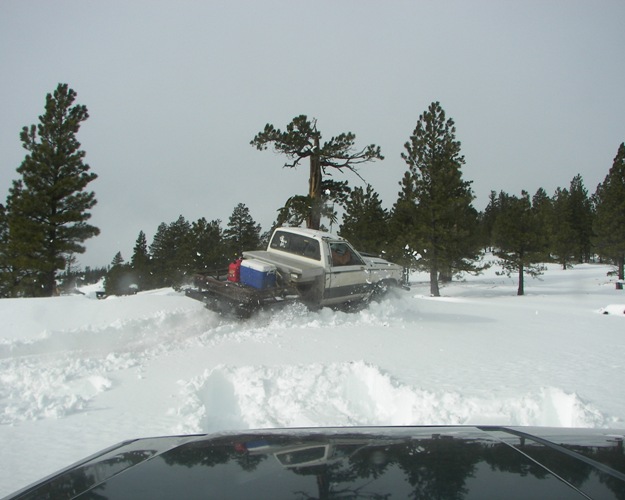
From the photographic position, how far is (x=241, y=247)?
42969 millimetres

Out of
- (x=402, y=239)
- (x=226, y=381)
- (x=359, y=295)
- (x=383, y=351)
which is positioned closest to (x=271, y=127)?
(x=402, y=239)

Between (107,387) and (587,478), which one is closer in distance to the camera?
(587,478)

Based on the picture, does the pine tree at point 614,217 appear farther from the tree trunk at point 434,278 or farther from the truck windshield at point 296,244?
the truck windshield at point 296,244

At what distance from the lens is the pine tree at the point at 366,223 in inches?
1254

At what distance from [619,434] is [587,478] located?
89 centimetres

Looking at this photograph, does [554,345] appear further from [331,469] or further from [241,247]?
[241,247]

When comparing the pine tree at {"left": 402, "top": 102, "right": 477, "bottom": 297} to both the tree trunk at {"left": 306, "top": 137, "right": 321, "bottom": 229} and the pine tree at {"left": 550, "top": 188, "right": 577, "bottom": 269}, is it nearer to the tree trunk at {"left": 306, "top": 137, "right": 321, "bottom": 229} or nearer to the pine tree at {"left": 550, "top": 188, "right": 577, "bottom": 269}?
the tree trunk at {"left": 306, "top": 137, "right": 321, "bottom": 229}

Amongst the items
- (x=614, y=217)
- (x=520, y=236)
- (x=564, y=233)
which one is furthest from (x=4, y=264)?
(x=564, y=233)

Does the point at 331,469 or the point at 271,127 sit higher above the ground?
the point at 271,127

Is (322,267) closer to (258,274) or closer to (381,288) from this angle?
(258,274)

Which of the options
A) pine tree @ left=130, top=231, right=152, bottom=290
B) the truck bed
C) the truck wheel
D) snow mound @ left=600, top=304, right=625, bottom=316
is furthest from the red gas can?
pine tree @ left=130, top=231, right=152, bottom=290

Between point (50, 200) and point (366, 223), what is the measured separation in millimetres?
20589

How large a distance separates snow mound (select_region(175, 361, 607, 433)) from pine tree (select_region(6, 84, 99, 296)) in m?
25.9

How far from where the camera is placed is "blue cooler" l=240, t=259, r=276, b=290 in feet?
32.7
